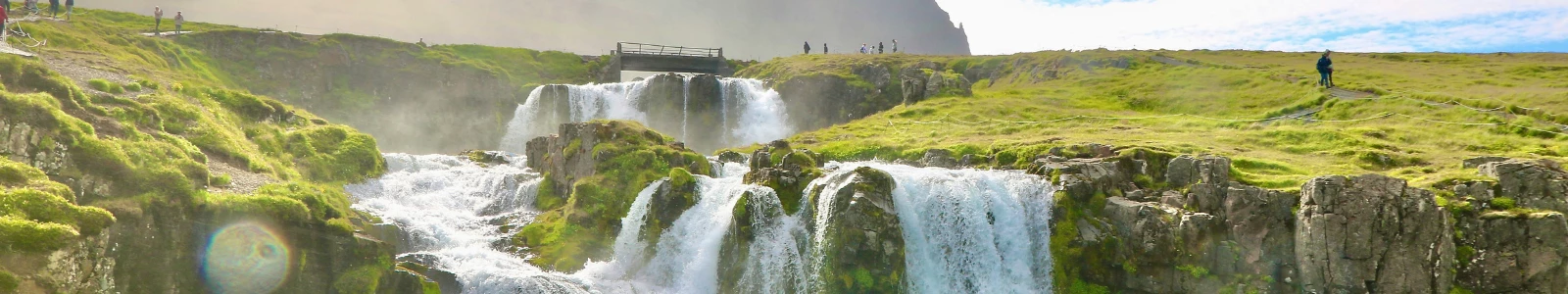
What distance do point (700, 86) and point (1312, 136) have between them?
34.6 meters

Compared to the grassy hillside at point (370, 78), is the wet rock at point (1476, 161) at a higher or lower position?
lower

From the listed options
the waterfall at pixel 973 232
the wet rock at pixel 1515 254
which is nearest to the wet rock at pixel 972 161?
the waterfall at pixel 973 232

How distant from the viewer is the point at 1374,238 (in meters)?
25.3

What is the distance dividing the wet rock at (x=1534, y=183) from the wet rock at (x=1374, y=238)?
240cm

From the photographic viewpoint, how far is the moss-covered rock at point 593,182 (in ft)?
101

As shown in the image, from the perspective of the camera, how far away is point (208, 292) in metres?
24.0

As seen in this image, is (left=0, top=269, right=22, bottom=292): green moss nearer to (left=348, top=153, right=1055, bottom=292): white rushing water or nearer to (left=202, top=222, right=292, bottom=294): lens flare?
(left=202, top=222, right=292, bottom=294): lens flare

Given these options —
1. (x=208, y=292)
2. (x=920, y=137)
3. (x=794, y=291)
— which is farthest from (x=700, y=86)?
(x=208, y=292)

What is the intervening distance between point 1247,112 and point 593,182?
34.8 m

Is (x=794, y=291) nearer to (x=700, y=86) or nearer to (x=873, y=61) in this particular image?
(x=700, y=86)

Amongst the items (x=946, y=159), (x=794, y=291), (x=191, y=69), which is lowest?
(x=794, y=291)

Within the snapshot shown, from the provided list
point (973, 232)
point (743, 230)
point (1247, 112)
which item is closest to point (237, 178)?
point (743, 230)

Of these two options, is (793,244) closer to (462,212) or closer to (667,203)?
(667,203)

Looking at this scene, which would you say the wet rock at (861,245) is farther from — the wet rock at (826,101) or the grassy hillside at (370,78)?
the grassy hillside at (370,78)
